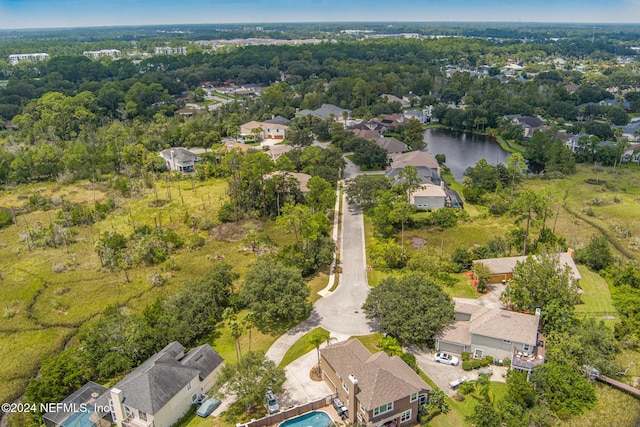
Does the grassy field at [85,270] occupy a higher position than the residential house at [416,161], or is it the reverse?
the residential house at [416,161]

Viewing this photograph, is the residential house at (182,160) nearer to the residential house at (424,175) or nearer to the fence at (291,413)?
the residential house at (424,175)

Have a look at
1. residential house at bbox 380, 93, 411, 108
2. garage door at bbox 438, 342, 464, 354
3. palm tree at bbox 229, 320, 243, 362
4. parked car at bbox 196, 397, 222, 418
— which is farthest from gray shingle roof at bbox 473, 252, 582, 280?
residential house at bbox 380, 93, 411, 108

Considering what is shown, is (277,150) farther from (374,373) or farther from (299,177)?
(374,373)

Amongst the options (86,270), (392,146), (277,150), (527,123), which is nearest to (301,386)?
(86,270)

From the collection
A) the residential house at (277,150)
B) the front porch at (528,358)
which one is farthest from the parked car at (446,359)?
the residential house at (277,150)

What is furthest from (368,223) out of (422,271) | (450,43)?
(450,43)
